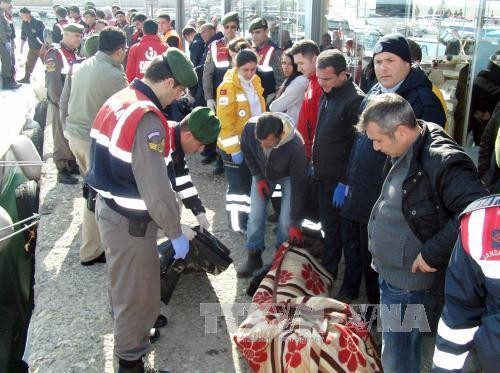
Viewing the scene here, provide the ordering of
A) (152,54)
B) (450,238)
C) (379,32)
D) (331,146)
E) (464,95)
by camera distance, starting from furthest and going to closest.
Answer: (152,54) < (379,32) < (464,95) < (331,146) < (450,238)

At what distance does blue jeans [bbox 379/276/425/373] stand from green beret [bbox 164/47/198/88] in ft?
4.81

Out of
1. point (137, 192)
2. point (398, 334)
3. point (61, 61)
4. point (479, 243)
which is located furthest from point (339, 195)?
point (61, 61)

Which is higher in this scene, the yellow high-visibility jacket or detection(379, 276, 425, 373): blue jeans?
the yellow high-visibility jacket

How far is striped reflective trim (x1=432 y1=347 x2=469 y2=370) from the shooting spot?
5.87 feet

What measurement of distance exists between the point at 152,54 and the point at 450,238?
5497mm

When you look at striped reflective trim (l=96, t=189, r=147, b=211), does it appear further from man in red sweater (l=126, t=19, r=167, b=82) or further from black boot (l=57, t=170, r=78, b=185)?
man in red sweater (l=126, t=19, r=167, b=82)

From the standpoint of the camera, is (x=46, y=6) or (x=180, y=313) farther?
(x=46, y=6)

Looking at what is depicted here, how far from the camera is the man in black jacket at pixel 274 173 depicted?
377cm

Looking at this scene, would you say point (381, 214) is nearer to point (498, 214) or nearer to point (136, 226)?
point (498, 214)

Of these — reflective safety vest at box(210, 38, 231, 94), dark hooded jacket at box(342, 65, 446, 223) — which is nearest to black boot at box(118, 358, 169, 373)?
dark hooded jacket at box(342, 65, 446, 223)

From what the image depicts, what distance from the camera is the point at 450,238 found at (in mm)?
2242

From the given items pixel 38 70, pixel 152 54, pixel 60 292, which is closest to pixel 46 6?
pixel 38 70

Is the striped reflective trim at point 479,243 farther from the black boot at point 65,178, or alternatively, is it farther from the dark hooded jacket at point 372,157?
the black boot at point 65,178

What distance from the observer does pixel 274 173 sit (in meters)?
4.02
